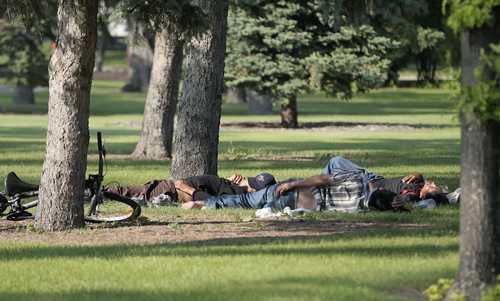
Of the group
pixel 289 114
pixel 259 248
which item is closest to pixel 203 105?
pixel 259 248

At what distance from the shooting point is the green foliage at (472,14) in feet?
26.4

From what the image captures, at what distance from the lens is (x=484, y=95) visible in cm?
801

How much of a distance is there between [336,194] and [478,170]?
548 centimetres

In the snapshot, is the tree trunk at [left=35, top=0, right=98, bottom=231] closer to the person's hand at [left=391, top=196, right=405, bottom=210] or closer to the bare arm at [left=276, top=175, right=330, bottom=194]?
the bare arm at [left=276, top=175, right=330, bottom=194]

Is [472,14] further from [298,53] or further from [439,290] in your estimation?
[298,53]

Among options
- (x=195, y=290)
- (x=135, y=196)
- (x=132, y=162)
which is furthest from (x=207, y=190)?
(x=132, y=162)

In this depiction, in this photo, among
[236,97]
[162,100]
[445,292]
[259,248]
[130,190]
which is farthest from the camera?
[236,97]

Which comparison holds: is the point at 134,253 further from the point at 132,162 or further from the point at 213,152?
the point at 132,162

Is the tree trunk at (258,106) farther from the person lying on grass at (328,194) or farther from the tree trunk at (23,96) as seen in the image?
the person lying on grass at (328,194)

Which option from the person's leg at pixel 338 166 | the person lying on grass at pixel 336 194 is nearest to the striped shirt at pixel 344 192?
the person lying on grass at pixel 336 194

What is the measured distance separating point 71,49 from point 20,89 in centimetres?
4114

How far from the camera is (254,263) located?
9914 millimetres

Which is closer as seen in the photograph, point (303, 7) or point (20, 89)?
point (303, 7)

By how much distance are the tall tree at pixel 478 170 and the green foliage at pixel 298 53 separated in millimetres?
24803
